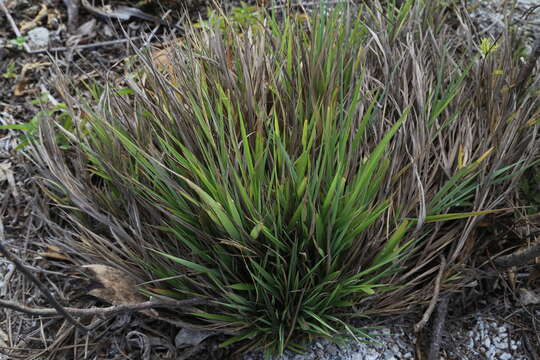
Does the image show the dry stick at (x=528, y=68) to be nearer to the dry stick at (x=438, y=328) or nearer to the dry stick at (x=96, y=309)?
the dry stick at (x=438, y=328)

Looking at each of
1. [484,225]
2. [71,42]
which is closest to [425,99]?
[484,225]

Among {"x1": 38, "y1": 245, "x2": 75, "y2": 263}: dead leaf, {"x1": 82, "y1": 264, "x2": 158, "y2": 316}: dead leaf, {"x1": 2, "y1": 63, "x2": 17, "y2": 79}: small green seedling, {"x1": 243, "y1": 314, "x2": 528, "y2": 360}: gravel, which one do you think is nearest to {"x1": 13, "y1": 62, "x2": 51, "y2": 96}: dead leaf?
{"x1": 2, "y1": 63, "x2": 17, "y2": 79}: small green seedling

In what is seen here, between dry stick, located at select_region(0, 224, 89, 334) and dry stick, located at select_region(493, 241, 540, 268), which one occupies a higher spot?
dry stick, located at select_region(0, 224, 89, 334)

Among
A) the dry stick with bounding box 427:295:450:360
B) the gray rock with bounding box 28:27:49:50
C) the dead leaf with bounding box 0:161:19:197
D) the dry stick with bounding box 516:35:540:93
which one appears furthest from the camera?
the gray rock with bounding box 28:27:49:50

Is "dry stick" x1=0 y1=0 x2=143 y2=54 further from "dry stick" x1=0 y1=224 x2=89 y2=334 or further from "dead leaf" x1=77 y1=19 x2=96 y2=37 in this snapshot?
"dry stick" x1=0 y1=224 x2=89 y2=334

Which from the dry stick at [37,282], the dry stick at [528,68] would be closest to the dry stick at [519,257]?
the dry stick at [528,68]

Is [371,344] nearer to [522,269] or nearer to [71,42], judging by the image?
[522,269]

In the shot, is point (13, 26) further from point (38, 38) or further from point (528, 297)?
point (528, 297)
